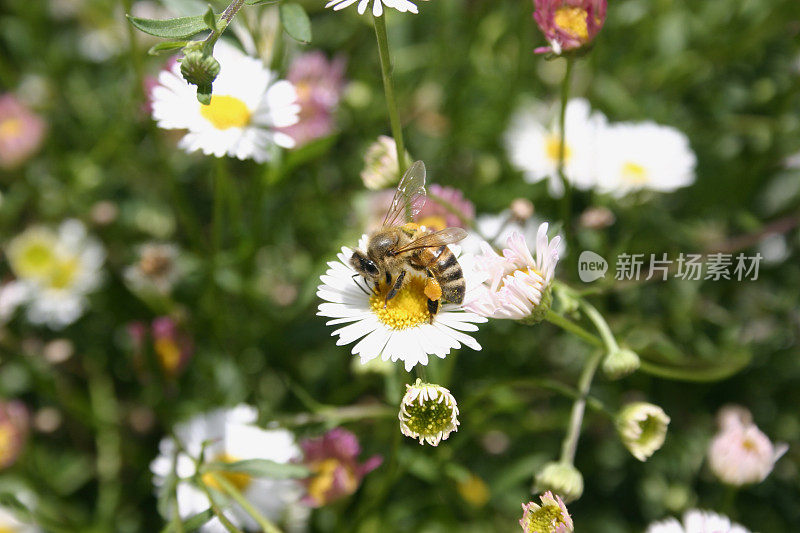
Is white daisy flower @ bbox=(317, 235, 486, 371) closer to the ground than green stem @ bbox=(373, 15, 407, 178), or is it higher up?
closer to the ground

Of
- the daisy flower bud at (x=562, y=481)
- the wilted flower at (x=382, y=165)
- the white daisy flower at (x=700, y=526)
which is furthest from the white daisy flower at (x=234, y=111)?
the white daisy flower at (x=700, y=526)

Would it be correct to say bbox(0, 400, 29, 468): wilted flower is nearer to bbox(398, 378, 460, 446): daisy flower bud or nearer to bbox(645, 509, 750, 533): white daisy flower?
bbox(398, 378, 460, 446): daisy flower bud

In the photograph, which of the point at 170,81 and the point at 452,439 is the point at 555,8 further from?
the point at 452,439

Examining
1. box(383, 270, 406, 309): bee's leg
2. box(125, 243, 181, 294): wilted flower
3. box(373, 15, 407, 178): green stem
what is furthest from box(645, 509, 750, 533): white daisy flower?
box(125, 243, 181, 294): wilted flower

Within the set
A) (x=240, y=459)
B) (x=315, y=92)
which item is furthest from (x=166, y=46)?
(x=315, y=92)

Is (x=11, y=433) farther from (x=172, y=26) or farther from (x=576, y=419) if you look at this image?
(x=576, y=419)
